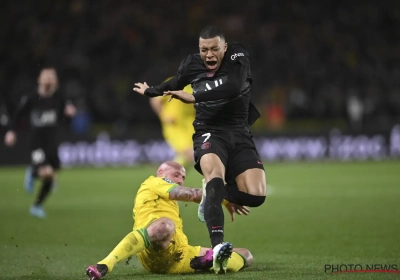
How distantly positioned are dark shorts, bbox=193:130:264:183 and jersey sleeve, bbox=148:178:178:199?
20.5 inches

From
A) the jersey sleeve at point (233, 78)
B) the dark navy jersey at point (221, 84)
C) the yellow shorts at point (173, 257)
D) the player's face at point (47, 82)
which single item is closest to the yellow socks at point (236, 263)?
the yellow shorts at point (173, 257)

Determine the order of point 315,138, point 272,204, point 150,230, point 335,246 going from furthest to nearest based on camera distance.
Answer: point 315,138, point 272,204, point 335,246, point 150,230

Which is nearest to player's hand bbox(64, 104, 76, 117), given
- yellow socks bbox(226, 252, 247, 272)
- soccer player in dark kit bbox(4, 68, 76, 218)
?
soccer player in dark kit bbox(4, 68, 76, 218)

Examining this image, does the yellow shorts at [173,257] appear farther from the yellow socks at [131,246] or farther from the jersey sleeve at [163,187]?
the jersey sleeve at [163,187]

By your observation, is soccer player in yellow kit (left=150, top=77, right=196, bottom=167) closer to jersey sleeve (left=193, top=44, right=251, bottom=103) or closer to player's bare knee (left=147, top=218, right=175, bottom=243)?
jersey sleeve (left=193, top=44, right=251, bottom=103)

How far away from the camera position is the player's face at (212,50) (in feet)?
20.7

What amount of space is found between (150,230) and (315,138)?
16925mm

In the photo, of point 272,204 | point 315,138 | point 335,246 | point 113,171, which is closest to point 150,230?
point 335,246

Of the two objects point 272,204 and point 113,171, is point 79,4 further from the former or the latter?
point 272,204

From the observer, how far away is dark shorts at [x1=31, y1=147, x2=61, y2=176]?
12.1 meters

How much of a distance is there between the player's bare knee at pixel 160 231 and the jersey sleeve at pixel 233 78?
1083mm

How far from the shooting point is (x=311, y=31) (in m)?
24.8

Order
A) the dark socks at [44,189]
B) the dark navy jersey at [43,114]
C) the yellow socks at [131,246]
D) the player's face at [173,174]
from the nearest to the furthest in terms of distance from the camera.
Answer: the yellow socks at [131,246]
the player's face at [173,174]
the dark socks at [44,189]
the dark navy jersey at [43,114]

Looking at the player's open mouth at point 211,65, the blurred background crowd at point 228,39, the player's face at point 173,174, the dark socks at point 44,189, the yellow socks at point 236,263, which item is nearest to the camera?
the yellow socks at point 236,263
